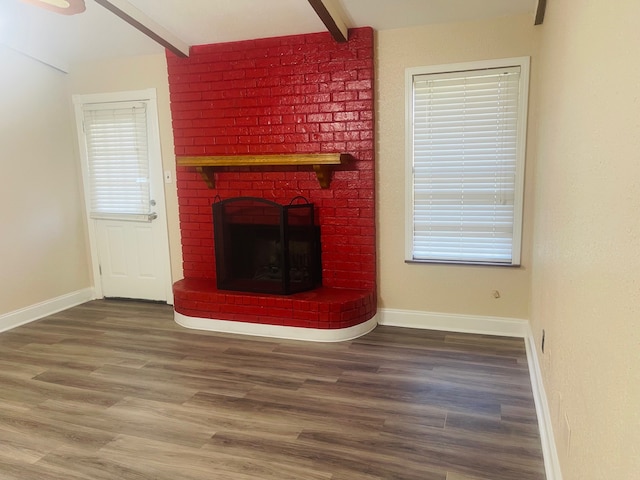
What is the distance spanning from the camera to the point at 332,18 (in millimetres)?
3014

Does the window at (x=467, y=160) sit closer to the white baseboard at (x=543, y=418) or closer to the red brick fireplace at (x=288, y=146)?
the red brick fireplace at (x=288, y=146)

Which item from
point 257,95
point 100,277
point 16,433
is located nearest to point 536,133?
point 257,95

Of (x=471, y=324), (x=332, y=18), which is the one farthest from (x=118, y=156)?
(x=471, y=324)

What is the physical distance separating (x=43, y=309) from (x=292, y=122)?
2.94 metres

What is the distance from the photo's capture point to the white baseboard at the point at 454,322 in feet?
11.0

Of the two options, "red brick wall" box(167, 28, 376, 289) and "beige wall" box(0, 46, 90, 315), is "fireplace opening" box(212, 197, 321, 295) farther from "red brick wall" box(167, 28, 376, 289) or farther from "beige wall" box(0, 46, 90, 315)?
"beige wall" box(0, 46, 90, 315)

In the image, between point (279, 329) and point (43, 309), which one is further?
point (43, 309)

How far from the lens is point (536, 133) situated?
3.04 metres

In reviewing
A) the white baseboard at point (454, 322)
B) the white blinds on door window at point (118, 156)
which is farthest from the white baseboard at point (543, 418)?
the white blinds on door window at point (118, 156)

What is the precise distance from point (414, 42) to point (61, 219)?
3.64m

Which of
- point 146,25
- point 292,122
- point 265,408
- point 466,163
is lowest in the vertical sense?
point 265,408

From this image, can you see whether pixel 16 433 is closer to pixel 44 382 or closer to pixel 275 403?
pixel 44 382

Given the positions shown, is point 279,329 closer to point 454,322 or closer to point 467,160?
point 454,322

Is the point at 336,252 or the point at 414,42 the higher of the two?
the point at 414,42
